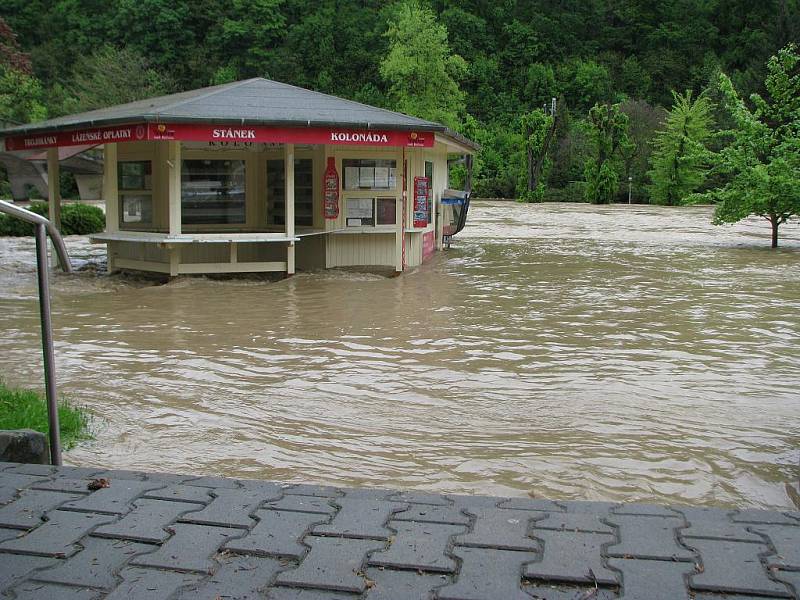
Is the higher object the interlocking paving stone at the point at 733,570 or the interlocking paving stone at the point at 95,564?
the interlocking paving stone at the point at 733,570

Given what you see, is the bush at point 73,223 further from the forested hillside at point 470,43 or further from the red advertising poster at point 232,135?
the forested hillside at point 470,43

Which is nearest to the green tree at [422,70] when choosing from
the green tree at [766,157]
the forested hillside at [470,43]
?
the forested hillside at [470,43]

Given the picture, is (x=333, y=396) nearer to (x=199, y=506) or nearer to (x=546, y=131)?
(x=199, y=506)

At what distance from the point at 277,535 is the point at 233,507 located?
0.39m

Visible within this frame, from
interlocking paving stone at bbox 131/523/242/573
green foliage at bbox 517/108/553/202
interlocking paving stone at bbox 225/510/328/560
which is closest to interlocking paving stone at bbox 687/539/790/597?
interlocking paving stone at bbox 225/510/328/560

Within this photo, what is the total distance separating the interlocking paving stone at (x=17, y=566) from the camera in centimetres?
307

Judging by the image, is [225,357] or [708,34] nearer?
[225,357]

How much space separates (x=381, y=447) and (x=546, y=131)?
5977 cm

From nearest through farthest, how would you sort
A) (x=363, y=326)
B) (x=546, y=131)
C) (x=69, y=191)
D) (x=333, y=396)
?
1. (x=333, y=396)
2. (x=363, y=326)
3. (x=69, y=191)
4. (x=546, y=131)

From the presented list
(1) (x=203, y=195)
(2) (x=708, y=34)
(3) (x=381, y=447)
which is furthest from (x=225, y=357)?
(2) (x=708, y=34)

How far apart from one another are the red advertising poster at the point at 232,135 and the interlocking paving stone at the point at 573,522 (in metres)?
11.1

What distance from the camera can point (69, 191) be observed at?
45.0m

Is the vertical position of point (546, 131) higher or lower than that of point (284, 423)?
higher

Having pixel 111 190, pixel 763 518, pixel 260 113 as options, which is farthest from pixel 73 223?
pixel 763 518
